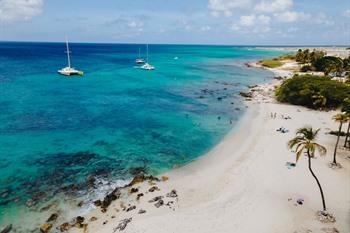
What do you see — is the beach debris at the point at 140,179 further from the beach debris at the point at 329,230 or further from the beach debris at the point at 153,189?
the beach debris at the point at 329,230

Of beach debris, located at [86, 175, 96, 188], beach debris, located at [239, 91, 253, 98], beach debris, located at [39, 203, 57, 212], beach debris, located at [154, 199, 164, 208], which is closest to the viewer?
beach debris, located at [39, 203, 57, 212]

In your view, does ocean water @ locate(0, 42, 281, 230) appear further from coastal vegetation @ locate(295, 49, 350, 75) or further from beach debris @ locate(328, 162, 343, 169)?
coastal vegetation @ locate(295, 49, 350, 75)

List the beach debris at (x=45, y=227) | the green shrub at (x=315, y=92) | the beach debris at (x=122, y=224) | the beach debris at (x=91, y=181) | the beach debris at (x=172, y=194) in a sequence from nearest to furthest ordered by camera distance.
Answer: the beach debris at (x=122, y=224) < the beach debris at (x=45, y=227) < the beach debris at (x=172, y=194) < the beach debris at (x=91, y=181) < the green shrub at (x=315, y=92)

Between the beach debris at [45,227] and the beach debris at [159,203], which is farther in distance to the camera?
the beach debris at [159,203]

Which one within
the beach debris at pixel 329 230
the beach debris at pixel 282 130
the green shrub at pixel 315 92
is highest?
the green shrub at pixel 315 92

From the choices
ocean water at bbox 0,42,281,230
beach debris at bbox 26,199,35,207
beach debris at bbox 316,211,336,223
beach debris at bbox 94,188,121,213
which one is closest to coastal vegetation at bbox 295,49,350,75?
ocean water at bbox 0,42,281,230

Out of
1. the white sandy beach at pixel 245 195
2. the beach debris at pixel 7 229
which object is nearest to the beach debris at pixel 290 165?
the white sandy beach at pixel 245 195

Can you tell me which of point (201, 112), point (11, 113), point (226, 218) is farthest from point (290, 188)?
point (11, 113)
